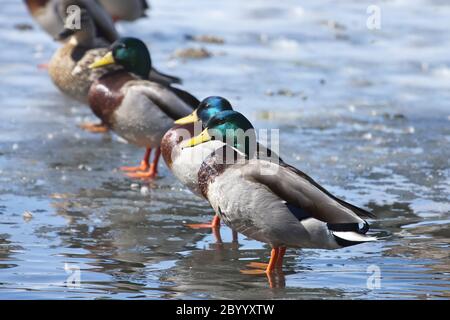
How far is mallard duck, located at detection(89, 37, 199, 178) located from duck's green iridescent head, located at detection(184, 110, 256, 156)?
201 cm

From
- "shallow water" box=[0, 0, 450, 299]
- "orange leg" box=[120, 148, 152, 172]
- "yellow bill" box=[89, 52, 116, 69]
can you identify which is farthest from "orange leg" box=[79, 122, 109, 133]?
"orange leg" box=[120, 148, 152, 172]

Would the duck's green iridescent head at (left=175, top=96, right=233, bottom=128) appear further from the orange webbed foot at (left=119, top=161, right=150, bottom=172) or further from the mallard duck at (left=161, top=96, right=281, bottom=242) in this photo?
the orange webbed foot at (left=119, top=161, right=150, bottom=172)

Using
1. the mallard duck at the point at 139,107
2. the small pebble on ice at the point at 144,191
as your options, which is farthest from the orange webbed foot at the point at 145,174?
the small pebble on ice at the point at 144,191

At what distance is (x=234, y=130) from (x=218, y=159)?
27 centimetres

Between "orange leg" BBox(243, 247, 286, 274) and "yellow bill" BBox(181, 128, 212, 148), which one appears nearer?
"orange leg" BBox(243, 247, 286, 274)

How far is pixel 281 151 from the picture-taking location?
28.5 ft

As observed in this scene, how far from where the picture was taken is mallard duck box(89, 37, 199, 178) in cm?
826

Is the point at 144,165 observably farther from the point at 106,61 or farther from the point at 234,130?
the point at 234,130

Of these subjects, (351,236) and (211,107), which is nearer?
(351,236)

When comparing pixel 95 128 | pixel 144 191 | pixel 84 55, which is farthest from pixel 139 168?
pixel 84 55

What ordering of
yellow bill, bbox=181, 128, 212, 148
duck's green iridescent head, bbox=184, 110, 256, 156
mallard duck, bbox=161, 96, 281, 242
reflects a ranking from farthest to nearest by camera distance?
1. mallard duck, bbox=161, 96, 281, 242
2. yellow bill, bbox=181, 128, 212, 148
3. duck's green iridescent head, bbox=184, 110, 256, 156

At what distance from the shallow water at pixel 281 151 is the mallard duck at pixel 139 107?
0.28 m

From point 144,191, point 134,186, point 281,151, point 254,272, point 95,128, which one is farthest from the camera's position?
point 95,128

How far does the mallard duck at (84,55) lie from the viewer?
387 inches
